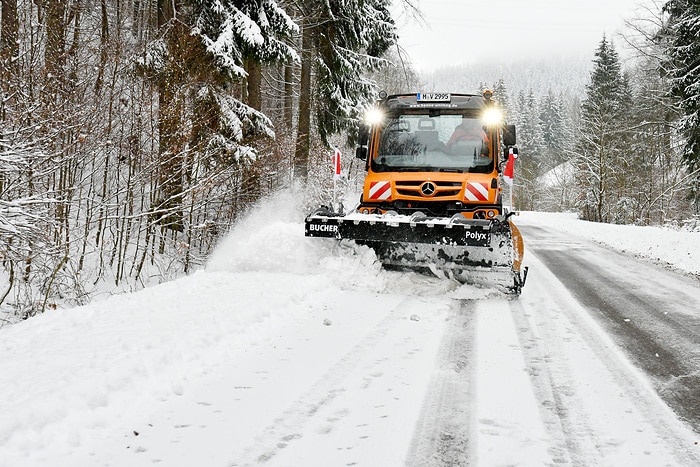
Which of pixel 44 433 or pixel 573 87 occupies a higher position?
pixel 573 87

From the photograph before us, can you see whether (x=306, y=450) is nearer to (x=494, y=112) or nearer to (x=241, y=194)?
(x=494, y=112)

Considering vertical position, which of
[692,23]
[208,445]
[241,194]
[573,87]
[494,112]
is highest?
[573,87]

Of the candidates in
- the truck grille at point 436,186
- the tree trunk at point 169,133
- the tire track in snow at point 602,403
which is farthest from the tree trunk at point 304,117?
the tire track in snow at point 602,403

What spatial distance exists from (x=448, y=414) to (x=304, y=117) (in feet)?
43.7

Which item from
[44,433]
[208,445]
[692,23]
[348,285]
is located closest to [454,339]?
[348,285]

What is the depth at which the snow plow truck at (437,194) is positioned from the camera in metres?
6.38

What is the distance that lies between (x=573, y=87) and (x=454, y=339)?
197 meters

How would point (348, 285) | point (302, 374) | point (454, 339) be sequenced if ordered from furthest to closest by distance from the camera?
point (348, 285), point (454, 339), point (302, 374)

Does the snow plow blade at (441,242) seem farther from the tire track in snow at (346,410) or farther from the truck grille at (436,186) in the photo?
the tire track in snow at (346,410)

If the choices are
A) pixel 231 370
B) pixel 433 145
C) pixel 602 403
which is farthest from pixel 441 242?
pixel 231 370

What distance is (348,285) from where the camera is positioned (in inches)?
258

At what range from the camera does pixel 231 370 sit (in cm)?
367

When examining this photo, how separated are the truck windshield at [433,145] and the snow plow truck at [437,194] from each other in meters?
0.01

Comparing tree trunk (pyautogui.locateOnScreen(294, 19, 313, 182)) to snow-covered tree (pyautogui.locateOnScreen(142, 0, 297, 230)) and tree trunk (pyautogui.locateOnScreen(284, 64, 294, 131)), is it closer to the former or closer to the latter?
tree trunk (pyautogui.locateOnScreen(284, 64, 294, 131))
